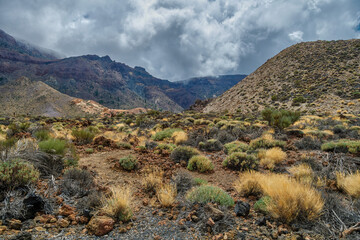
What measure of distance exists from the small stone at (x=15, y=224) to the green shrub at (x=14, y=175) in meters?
0.94

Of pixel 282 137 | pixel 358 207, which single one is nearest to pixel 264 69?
pixel 282 137

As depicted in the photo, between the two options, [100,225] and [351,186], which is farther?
[351,186]

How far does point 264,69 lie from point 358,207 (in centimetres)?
5237

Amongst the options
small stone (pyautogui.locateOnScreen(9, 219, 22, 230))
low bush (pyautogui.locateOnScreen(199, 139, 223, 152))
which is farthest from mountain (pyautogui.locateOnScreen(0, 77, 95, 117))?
small stone (pyautogui.locateOnScreen(9, 219, 22, 230))

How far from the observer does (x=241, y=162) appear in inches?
253

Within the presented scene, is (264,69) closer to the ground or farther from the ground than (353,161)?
farther from the ground

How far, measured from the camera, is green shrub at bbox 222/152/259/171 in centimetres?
626

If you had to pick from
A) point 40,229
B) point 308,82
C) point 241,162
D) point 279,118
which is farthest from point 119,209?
point 308,82

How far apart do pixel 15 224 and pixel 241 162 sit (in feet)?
19.7

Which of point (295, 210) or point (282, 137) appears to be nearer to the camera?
point (295, 210)

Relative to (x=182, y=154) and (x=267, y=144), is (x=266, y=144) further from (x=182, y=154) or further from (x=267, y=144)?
(x=182, y=154)

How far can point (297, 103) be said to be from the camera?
→ 96.8ft

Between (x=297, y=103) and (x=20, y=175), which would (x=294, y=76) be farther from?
(x=20, y=175)

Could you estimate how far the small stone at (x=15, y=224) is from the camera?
251 centimetres
